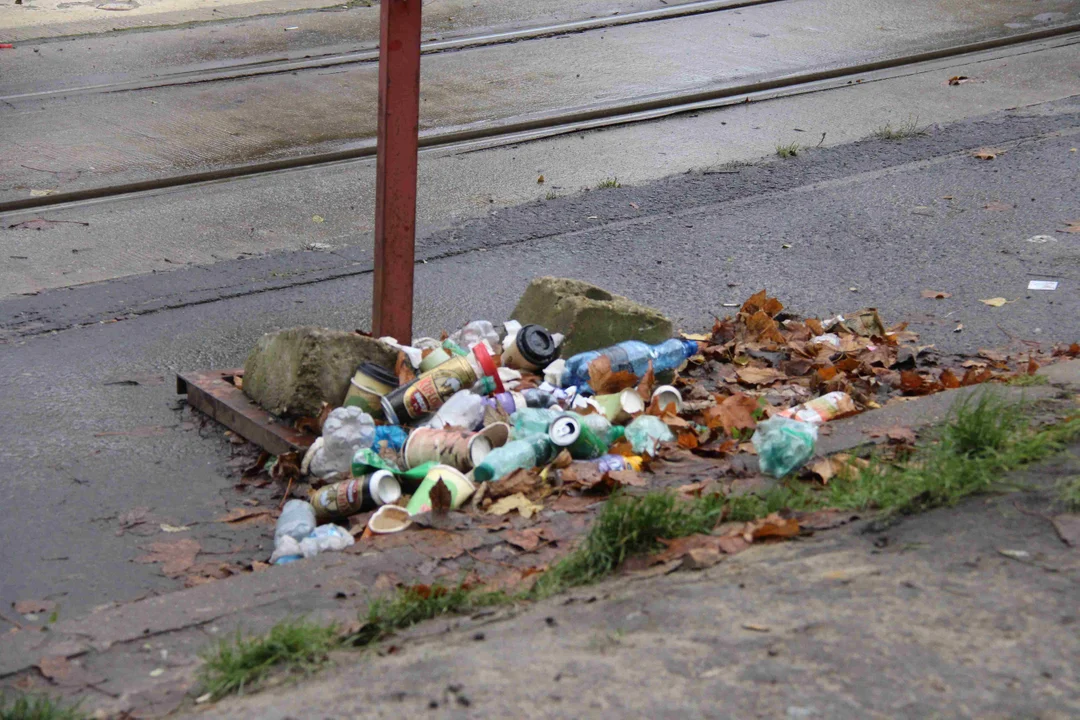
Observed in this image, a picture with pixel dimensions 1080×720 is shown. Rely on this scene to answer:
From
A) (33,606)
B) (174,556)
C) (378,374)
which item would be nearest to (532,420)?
(378,374)

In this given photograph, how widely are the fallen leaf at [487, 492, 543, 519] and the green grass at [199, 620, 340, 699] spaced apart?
2.78 feet

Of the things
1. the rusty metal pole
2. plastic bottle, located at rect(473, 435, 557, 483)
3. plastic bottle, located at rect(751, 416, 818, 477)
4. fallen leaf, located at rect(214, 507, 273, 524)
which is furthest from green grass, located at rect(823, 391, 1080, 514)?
the rusty metal pole

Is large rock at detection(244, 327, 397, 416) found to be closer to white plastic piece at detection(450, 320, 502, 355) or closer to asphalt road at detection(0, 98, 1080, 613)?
asphalt road at detection(0, 98, 1080, 613)

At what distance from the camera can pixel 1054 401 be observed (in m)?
3.58

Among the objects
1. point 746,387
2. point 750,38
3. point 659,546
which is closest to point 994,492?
point 659,546

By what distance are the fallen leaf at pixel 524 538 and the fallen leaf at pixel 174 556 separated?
0.93m

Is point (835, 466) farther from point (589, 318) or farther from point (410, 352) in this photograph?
point (410, 352)

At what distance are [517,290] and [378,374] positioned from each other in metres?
1.46

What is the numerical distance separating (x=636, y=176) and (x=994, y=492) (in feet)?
13.9

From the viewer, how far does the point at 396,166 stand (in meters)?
4.12

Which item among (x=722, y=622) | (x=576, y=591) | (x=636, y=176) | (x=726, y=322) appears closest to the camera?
(x=722, y=622)

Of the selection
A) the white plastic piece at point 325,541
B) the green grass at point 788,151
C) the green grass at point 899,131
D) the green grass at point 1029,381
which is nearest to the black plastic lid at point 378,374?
the white plastic piece at point 325,541

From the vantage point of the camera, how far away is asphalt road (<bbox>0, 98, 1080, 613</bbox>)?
142 inches

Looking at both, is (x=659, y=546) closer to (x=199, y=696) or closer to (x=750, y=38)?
(x=199, y=696)
